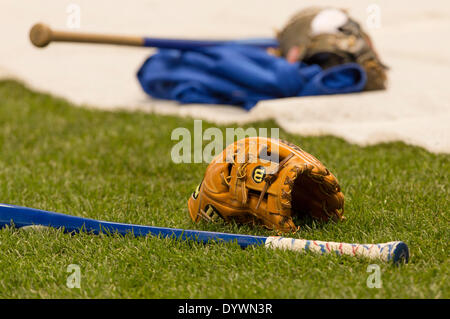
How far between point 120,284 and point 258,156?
811 millimetres

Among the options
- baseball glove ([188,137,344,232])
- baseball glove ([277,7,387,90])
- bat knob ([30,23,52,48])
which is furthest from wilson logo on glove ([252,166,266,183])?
bat knob ([30,23,52,48])

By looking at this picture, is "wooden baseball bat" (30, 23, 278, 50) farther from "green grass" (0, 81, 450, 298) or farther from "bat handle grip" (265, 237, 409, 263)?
"bat handle grip" (265, 237, 409, 263)

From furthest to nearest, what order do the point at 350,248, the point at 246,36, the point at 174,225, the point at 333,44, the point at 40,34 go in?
the point at 246,36 < the point at 333,44 < the point at 40,34 < the point at 174,225 < the point at 350,248

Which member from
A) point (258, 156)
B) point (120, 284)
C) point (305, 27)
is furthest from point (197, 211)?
point (305, 27)

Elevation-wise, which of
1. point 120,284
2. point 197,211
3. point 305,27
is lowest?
point 120,284

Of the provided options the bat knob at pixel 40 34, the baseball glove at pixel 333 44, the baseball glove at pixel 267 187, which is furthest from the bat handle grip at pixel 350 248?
the bat knob at pixel 40 34

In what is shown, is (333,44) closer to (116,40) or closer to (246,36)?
(116,40)

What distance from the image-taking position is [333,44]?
17.6 ft

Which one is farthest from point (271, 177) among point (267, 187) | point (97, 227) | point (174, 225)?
point (97, 227)

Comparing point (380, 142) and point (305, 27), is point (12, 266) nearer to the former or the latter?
point (380, 142)

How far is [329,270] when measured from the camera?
236cm

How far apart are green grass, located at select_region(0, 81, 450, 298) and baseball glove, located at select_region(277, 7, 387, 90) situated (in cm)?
89

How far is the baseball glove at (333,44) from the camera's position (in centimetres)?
538

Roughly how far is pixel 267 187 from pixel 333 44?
2943 millimetres
